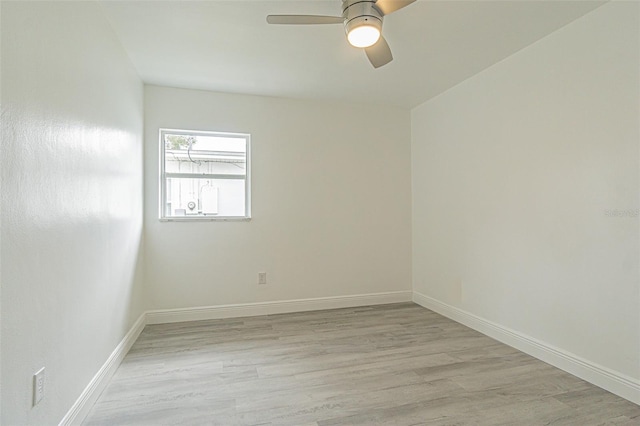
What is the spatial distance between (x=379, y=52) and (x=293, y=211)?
6.44 ft

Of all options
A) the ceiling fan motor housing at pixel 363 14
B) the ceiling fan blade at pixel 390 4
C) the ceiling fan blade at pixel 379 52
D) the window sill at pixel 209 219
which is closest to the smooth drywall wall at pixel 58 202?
the window sill at pixel 209 219

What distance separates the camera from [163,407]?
1.80m

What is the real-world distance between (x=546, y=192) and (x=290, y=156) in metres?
2.44

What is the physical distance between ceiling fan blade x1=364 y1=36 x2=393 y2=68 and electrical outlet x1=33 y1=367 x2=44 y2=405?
94.9 inches

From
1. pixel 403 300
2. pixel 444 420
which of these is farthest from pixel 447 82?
pixel 444 420

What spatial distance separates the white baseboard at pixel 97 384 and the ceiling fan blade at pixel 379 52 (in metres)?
2.64

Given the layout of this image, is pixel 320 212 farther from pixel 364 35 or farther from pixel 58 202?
pixel 58 202

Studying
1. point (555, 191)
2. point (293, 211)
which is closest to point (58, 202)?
point (293, 211)

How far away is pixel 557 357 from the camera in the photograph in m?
2.27

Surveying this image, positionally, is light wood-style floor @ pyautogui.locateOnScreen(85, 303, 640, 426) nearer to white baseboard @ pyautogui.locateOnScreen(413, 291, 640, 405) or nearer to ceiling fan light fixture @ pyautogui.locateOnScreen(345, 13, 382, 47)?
white baseboard @ pyautogui.locateOnScreen(413, 291, 640, 405)

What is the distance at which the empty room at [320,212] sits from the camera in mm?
1507

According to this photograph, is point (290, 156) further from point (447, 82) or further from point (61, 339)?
point (61, 339)

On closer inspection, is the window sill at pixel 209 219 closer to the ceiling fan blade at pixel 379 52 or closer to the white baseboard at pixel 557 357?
the ceiling fan blade at pixel 379 52

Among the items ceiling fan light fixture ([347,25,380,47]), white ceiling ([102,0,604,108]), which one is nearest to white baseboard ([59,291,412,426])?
white ceiling ([102,0,604,108])
